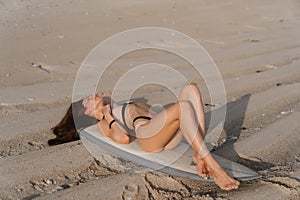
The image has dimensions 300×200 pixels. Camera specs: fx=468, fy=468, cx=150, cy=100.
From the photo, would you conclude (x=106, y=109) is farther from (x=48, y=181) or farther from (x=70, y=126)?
(x=48, y=181)

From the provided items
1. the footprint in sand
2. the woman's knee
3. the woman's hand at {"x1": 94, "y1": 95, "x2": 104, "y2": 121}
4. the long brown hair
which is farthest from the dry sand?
the woman's knee

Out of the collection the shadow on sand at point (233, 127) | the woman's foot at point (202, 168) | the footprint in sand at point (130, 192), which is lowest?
the shadow on sand at point (233, 127)

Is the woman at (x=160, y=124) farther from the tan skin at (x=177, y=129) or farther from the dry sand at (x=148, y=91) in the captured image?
the dry sand at (x=148, y=91)

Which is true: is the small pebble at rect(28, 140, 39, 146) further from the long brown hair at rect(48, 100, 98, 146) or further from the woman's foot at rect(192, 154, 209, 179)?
the woman's foot at rect(192, 154, 209, 179)

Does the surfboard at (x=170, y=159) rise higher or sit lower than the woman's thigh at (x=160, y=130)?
lower

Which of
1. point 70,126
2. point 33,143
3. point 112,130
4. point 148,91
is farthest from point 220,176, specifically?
point 148,91

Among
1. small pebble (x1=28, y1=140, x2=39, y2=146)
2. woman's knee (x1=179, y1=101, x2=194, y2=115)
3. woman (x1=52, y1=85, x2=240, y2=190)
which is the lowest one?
small pebble (x1=28, y1=140, x2=39, y2=146)

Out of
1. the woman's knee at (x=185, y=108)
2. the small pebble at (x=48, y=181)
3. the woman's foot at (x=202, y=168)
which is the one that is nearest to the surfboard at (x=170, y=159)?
the woman's foot at (x=202, y=168)

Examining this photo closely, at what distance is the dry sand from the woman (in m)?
0.15

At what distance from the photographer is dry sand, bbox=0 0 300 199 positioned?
3.18 metres

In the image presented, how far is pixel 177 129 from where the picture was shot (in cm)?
339

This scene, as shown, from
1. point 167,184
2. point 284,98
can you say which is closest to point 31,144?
point 167,184

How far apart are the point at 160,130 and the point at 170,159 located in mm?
221

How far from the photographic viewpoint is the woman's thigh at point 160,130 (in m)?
3.28
